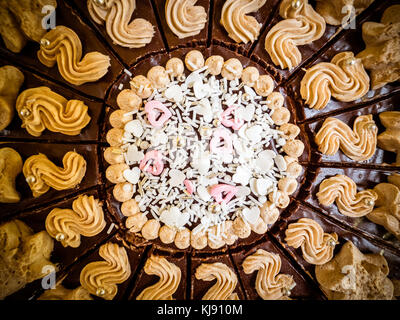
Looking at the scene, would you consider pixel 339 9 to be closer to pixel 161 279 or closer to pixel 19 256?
pixel 161 279

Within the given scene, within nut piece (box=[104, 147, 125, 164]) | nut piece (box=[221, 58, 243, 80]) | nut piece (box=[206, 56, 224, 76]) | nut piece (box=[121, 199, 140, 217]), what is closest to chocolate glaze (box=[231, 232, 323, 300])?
nut piece (box=[121, 199, 140, 217])

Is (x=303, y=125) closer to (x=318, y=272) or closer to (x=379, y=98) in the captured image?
(x=379, y=98)

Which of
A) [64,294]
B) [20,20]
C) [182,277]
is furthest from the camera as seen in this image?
[182,277]

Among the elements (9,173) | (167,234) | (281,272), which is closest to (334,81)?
(281,272)

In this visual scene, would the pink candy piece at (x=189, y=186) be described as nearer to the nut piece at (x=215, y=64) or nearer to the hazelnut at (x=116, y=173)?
the hazelnut at (x=116, y=173)

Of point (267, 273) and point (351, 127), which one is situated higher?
point (351, 127)
